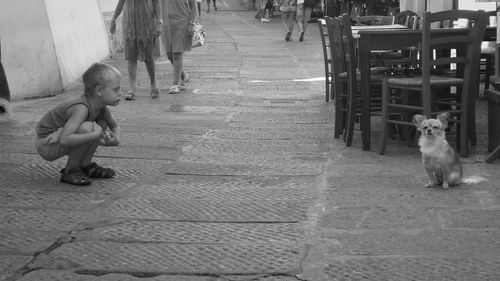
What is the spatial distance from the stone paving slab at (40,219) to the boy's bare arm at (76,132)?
0.69 metres

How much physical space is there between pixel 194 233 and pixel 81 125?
1.54 metres

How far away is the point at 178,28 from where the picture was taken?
11.6m

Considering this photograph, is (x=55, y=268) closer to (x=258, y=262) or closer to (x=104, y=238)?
(x=104, y=238)

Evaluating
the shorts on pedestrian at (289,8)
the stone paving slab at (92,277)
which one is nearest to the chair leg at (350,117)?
the stone paving slab at (92,277)

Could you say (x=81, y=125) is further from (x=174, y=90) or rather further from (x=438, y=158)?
(x=174, y=90)

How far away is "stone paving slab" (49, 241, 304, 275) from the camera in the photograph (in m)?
4.18

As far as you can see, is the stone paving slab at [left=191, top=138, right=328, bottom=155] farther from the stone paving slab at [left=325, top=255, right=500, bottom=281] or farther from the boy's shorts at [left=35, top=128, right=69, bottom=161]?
the stone paving slab at [left=325, top=255, right=500, bottom=281]

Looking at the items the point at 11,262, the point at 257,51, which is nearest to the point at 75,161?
the point at 11,262

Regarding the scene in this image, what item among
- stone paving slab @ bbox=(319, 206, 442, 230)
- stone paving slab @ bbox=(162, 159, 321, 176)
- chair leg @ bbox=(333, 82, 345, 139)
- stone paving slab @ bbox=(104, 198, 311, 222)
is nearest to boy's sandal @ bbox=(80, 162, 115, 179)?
stone paving slab @ bbox=(162, 159, 321, 176)

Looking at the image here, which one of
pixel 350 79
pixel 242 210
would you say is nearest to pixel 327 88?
pixel 350 79

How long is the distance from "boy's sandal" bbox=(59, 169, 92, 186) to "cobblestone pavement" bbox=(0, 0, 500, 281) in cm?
7

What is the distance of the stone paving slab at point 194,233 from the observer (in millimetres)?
4699

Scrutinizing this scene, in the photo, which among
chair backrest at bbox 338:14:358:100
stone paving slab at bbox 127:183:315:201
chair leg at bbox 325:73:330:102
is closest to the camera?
stone paving slab at bbox 127:183:315:201

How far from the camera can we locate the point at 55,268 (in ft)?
13.8
